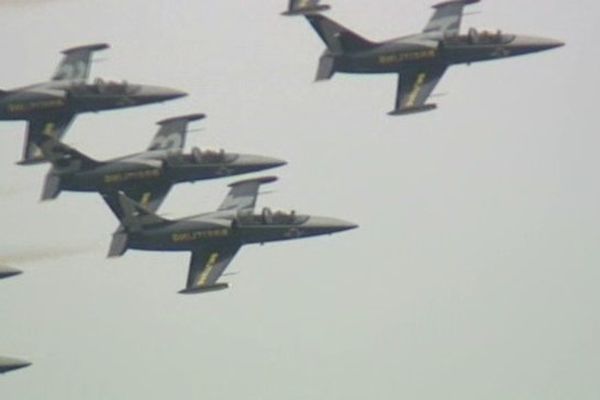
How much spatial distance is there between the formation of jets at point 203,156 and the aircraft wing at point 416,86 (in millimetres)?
21

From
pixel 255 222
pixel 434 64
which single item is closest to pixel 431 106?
pixel 434 64

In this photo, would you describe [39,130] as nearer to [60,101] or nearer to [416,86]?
[60,101]

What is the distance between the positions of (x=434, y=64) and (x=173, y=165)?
19.7 ft

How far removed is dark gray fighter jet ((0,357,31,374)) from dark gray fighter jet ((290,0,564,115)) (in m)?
8.62

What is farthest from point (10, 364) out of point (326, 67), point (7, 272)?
point (326, 67)

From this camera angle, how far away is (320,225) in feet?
185

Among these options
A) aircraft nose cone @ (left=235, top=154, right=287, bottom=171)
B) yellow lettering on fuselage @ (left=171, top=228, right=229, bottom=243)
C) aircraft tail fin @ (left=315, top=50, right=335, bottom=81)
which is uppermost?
aircraft tail fin @ (left=315, top=50, right=335, bottom=81)

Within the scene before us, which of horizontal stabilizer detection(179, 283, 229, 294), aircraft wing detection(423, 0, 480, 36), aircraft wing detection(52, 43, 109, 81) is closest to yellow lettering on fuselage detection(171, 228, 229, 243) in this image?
horizontal stabilizer detection(179, 283, 229, 294)

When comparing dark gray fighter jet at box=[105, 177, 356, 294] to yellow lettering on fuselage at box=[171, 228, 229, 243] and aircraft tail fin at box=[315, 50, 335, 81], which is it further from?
aircraft tail fin at box=[315, 50, 335, 81]

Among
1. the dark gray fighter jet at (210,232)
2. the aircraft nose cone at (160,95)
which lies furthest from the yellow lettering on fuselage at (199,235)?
the aircraft nose cone at (160,95)

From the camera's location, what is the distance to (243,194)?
57562mm

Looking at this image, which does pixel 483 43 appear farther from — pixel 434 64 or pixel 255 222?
pixel 255 222

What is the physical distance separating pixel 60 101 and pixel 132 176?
228 cm

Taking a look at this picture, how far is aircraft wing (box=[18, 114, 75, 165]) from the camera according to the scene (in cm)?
5697
